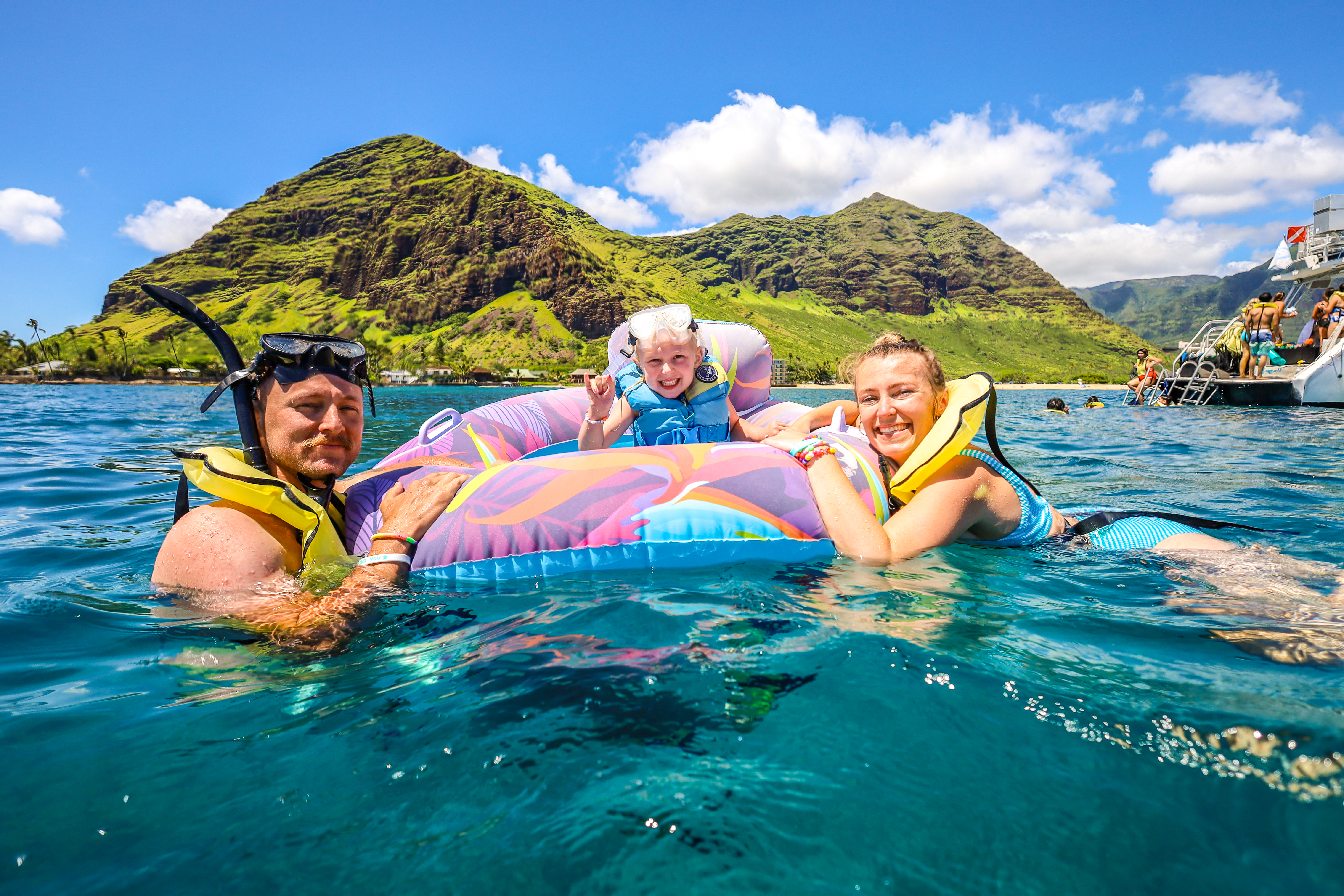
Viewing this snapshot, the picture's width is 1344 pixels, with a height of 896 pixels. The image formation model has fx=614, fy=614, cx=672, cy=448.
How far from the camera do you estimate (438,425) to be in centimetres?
496

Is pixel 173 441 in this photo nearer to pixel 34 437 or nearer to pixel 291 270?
pixel 34 437

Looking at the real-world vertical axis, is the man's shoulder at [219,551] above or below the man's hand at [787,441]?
below

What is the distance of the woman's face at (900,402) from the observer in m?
3.42

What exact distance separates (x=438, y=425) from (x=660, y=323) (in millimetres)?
1988

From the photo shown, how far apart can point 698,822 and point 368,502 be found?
251cm

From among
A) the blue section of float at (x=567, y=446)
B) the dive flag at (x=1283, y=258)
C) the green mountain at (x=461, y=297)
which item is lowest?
the blue section of float at (x=567, y=446)

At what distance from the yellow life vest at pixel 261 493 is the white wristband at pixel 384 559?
220 millimetres

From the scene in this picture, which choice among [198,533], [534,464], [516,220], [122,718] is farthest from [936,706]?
[516,220]

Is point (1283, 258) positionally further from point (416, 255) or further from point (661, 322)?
point (416, 255)

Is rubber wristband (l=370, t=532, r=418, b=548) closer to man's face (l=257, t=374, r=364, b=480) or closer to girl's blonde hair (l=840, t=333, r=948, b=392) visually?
man's face (l=257, t=374, r=364, b=480)

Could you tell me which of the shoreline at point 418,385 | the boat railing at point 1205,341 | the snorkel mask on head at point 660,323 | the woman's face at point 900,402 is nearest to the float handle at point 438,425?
the snorkel mask on head at point 660,323

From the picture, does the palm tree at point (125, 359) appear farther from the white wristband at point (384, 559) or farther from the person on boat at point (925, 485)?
the person on boat at point (925, 485)

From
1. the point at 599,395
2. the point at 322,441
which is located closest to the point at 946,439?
the point at 599,395

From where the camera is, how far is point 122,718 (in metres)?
1.91
